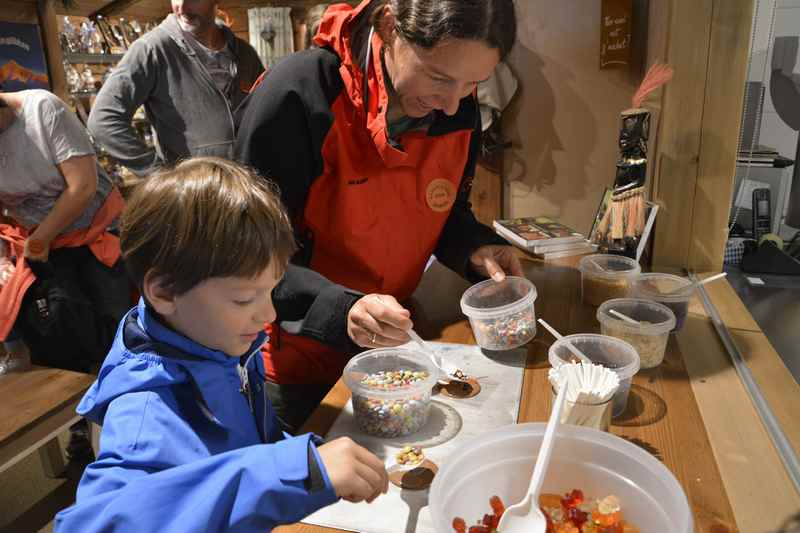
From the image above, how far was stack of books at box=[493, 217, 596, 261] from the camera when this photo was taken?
166 centimetres

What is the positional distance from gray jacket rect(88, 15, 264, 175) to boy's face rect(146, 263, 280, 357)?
177 cm

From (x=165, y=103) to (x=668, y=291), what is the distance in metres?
2.03

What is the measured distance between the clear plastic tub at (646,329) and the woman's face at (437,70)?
20.7 inches

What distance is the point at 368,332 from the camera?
1.03 metres

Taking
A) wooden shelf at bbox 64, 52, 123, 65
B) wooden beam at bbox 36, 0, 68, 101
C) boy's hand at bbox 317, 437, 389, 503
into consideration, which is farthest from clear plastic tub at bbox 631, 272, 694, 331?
wooden shelf at bbox 64, 52, 123, 65

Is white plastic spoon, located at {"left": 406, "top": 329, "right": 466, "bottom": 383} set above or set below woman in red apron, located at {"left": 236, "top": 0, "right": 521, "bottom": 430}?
below

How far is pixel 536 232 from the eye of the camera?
1.73m

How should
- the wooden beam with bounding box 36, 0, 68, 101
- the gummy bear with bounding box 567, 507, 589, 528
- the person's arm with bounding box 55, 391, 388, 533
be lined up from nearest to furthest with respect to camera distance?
the person's arm with bounding box 55, 391, 388, 533 < the gummy bear with bounding box 567, 507, 589, 528 < the wooden beam with bounding box 36, 0, 68, 101

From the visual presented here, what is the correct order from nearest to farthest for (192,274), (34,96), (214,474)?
(214,474) < (192,274) < (34,96)

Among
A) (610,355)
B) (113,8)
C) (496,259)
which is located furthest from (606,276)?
(113,8)

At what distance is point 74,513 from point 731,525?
777 millimetres

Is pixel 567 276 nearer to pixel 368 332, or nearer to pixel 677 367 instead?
pixel 677 367

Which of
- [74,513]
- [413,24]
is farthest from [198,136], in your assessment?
[74,513]

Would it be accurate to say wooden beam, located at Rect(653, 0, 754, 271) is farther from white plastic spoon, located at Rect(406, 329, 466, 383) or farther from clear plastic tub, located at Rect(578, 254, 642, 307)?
white plastic spoon, located at Rect(406, 329, 466, 383)
